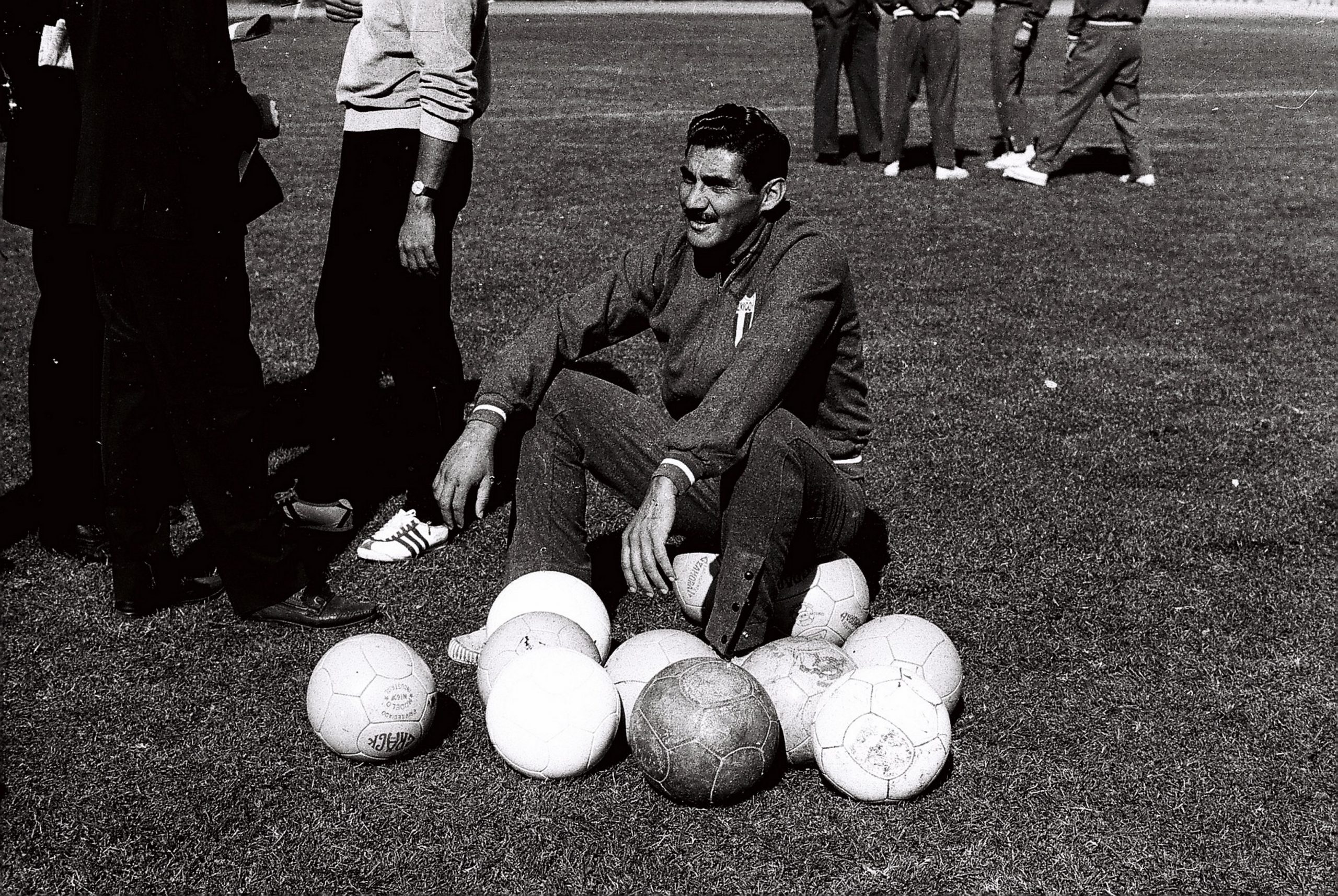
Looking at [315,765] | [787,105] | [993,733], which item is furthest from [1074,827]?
[787,105]

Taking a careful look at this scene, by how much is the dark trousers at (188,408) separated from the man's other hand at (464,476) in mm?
795

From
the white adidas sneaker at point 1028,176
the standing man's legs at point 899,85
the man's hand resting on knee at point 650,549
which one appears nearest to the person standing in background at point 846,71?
the standing man's legs at point 899,85

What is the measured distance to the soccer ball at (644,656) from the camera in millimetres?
3979

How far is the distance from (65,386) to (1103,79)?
1032 centimetres

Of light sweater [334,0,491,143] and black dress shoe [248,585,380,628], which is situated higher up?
light sweater [334,0,491,143]

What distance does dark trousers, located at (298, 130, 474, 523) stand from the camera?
16.2ft

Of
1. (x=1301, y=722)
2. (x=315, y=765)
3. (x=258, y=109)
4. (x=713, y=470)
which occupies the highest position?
(x=258, y=109)

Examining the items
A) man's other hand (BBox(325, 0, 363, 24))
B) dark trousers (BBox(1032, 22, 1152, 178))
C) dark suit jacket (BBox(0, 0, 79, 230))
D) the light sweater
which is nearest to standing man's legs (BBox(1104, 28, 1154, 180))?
dark trousers (BBox(1032, 22, 1152, 178))

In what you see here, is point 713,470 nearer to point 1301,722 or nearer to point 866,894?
point 866,894

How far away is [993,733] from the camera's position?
4051mm

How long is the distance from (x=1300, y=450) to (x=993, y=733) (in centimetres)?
328

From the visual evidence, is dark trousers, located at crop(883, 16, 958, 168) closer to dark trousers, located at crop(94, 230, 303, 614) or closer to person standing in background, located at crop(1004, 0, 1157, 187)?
person standing in background, located at crop(1004, 0, 1157, 187)

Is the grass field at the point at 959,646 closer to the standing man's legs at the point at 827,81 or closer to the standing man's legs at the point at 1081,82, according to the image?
the standing man's legs at the point at 1081,82

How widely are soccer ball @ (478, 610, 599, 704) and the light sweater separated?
1.79 metres
